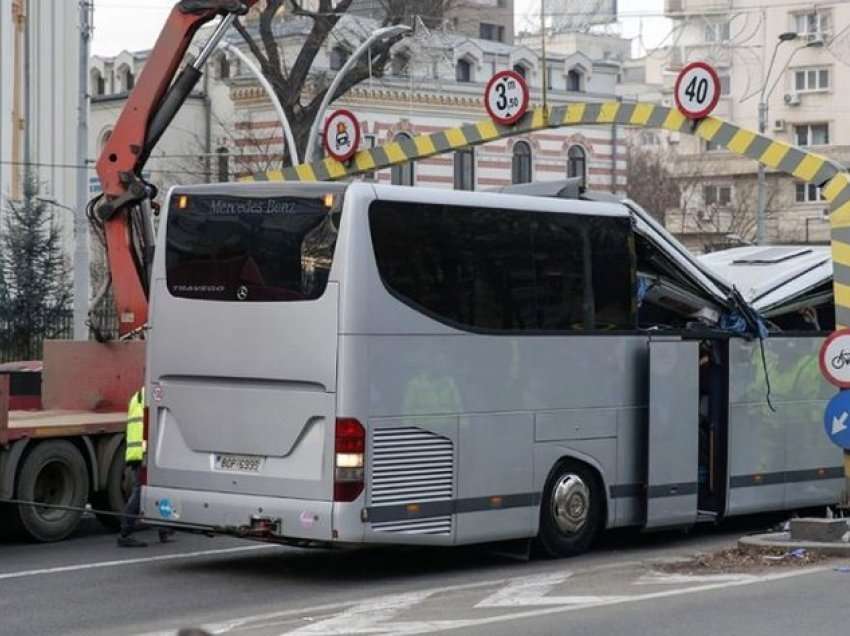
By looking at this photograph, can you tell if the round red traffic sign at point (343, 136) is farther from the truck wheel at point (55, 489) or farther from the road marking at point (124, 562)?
the road marking at point (124, 562)

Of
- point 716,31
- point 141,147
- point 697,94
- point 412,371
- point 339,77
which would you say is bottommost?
point 412,371

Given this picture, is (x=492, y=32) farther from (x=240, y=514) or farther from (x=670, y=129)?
(x=240, y=514)

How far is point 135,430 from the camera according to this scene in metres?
16.4

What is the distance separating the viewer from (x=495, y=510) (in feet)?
49.6

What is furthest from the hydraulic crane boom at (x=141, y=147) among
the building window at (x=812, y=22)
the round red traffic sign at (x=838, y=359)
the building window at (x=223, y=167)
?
the building window at (x=812, y=22)

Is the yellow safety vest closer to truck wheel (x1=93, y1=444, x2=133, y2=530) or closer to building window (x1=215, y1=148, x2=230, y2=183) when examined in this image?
truck wheel (x1=93, y1=444, x2=133, y2=530)

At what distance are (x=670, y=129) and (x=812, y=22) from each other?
68404 millimetres

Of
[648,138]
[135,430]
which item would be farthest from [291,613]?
[648,138]

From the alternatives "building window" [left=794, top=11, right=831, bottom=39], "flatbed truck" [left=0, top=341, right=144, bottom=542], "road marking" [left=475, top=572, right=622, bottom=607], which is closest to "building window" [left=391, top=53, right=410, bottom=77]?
"flatbed truck" [left=0, top=341, right=144, bottom=542]

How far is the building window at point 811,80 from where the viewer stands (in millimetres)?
86750

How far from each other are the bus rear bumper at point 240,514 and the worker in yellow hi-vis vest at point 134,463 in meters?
0.95

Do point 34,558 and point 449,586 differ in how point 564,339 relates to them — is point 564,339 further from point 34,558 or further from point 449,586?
point 34,558

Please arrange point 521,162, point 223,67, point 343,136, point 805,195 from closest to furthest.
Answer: point 343,136, point 223,67, point 521,162, point 805,195

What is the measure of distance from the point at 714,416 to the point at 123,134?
25.1 ft
